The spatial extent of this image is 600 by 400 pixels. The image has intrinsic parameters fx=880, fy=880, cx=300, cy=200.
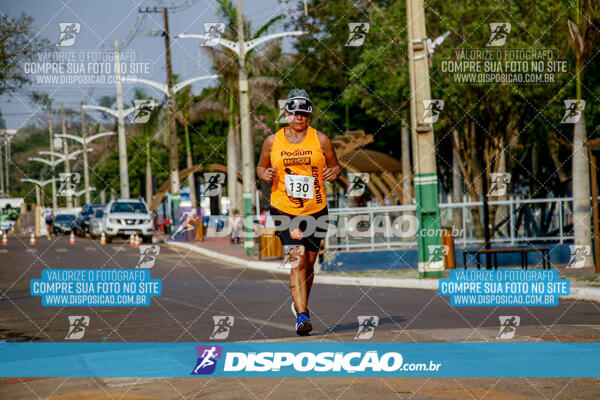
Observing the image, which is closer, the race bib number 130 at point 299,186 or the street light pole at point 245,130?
the race bib number 130 at point 299,186

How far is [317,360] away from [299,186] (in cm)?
154

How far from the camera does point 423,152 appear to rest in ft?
57.4

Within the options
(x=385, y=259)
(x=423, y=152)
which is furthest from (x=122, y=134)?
(x=423, y=152)

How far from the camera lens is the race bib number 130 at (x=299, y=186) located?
7828 mm

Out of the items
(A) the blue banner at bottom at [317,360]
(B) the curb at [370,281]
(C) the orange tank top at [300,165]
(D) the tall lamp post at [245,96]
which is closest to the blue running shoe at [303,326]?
(A) the blue banner at bottom at [317,360]

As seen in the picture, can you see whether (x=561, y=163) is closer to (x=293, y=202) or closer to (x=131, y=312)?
(x=131, y=312)

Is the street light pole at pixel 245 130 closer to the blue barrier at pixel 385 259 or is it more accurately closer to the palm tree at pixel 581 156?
the blue barrier at pixel 385 259

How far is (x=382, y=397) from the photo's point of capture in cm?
593

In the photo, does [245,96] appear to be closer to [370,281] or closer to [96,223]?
[370,281]

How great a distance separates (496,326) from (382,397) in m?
4.39

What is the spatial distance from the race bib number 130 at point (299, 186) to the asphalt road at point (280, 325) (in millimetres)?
1631

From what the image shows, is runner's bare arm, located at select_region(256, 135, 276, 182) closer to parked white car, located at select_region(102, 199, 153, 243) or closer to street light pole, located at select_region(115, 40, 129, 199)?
street light pole, located at select_region(115, 40, 129, 199)

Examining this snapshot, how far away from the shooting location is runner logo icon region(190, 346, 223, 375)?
7.06 meters

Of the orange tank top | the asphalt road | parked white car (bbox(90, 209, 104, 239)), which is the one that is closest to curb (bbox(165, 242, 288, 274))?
the asphalt road
